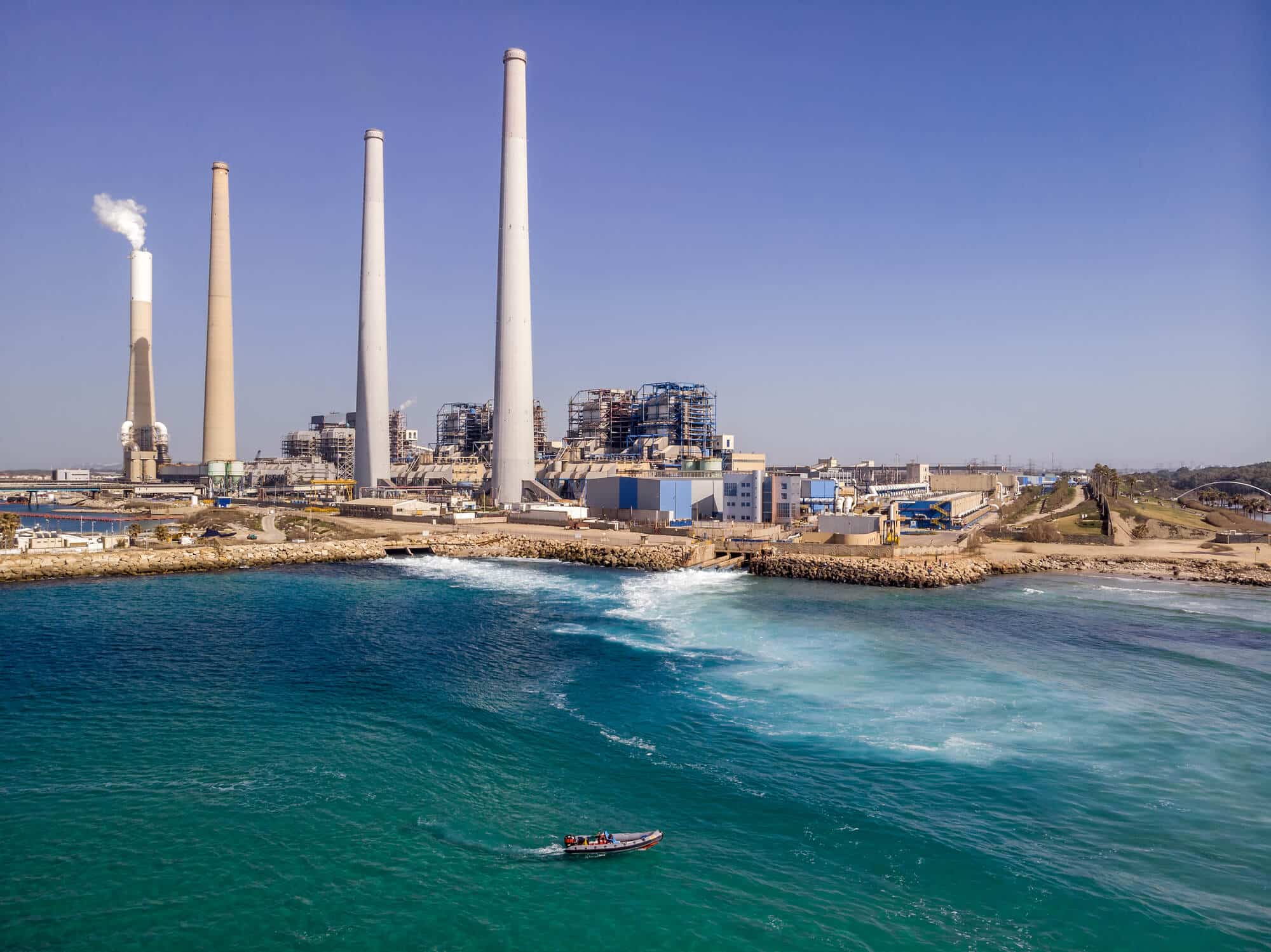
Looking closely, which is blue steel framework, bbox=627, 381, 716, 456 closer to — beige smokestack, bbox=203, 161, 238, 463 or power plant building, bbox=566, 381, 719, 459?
power plant building, bbox=566, 381, 719, 459

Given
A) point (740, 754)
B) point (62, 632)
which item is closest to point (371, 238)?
point (62, 632)

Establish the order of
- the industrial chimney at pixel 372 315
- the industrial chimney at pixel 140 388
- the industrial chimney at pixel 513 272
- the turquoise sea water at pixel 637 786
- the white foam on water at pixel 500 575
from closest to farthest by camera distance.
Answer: the turquoise sea water at pixel 637 786 → the white foam on water at pixel 500 575 → the industrial chimney at pixel 513 272 → the industrial chimney at pixel 372 315 → the industrial chimney at pixel 140 388

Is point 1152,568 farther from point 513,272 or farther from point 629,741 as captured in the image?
point 513,272

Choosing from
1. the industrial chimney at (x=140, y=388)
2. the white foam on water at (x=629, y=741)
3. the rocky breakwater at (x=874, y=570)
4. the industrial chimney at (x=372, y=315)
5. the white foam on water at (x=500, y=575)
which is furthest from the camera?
the industrial chimney at (x=140, y=388)

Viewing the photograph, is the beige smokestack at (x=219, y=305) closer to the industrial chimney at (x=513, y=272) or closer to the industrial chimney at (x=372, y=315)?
the industrial chimney at (x=372, y=315)

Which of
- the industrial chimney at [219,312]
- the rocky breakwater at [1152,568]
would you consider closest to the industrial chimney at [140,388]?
the industrial chimney at [219,312]

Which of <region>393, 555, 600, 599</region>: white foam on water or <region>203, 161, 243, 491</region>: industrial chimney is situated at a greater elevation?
<region>203, 161, 243, 491</region>: industrial chimney

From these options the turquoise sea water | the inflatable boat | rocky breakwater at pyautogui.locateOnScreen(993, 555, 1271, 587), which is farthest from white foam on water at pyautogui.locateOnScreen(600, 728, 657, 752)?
rocky breakwater at pyautogui.locateOnScreen(993, 555, 1271, 587)
